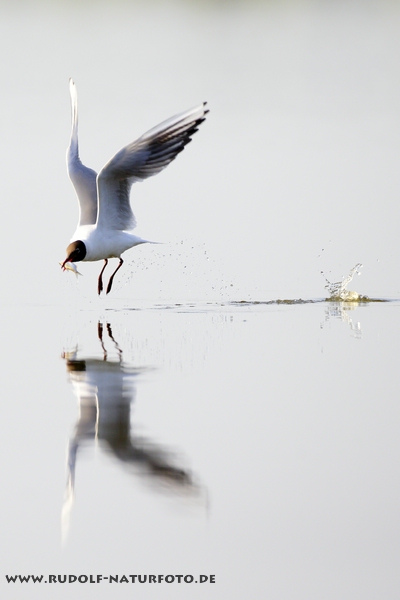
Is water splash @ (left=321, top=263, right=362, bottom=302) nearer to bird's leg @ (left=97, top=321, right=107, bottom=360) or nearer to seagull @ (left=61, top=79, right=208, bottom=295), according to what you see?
seagull @ (left=61, top=79, right=208, bottom=295)

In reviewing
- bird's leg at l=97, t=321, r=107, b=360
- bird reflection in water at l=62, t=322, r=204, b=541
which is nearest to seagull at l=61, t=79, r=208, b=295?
bird's leg at l=97, t=321, r=107, b=360

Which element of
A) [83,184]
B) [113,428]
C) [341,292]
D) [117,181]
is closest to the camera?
[113,428]

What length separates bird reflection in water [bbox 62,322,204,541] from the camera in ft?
11.4

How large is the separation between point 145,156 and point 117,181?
579 millimetres

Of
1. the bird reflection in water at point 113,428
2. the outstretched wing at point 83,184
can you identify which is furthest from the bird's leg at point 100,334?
the outstretched wing at point 83,184

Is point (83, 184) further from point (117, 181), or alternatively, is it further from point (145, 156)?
point (145, 156)

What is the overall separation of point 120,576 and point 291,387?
2378 mm

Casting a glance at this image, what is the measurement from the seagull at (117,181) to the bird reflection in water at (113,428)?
216 cm

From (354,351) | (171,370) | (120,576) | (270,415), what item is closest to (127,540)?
(120,576)

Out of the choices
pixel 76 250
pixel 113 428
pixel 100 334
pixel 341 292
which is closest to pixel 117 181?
pixel 76 250

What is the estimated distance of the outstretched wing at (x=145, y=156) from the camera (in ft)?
24.6

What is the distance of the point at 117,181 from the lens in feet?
27.1

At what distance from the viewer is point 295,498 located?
131 inches

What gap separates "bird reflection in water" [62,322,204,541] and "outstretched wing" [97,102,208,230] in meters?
2.14
